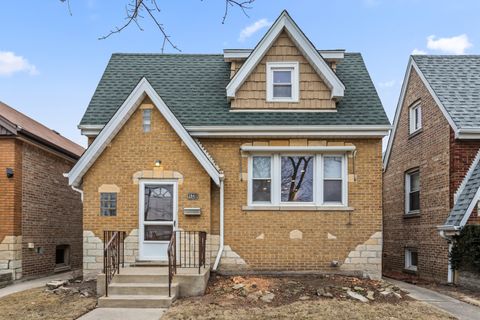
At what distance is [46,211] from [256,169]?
691cm

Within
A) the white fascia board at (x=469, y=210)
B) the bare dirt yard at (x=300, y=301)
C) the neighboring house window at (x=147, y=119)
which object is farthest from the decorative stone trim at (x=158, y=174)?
the white fascia board at (x=469, y=210)

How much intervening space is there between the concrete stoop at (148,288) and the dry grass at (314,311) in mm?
500

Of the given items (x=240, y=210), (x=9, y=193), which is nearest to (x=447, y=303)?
(x=240, y=210)

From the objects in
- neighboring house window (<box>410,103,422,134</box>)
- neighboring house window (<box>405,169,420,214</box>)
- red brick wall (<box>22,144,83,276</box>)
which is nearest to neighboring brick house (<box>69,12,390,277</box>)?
red brick wall (<box>22,144,83,276</box>)

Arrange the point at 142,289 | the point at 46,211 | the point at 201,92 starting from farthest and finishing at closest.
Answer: the point at 46,211, the point at 201,92, the point at 142,289

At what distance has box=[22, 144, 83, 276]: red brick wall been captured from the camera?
12.9 m

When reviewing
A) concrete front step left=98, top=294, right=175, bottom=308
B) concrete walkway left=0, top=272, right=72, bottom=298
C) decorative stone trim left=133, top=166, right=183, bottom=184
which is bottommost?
concrete walkway left=0, top=272, right=72, bottom=298

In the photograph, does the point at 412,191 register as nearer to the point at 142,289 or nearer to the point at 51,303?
the point at 142,289

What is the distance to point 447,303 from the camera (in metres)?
9.38

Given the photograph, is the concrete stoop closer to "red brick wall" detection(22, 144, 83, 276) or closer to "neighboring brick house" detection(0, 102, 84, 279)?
"neighboring brick house" detection(0, 102, 84, 279)

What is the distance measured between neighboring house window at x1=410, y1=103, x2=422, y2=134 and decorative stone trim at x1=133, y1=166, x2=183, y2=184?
27.0 ft

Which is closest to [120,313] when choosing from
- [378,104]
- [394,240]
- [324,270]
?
[324,270]

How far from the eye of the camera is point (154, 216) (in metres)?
11.5

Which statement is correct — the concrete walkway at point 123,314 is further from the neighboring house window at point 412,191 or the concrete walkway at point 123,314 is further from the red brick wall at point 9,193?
the neighboring house window at point 412,191
